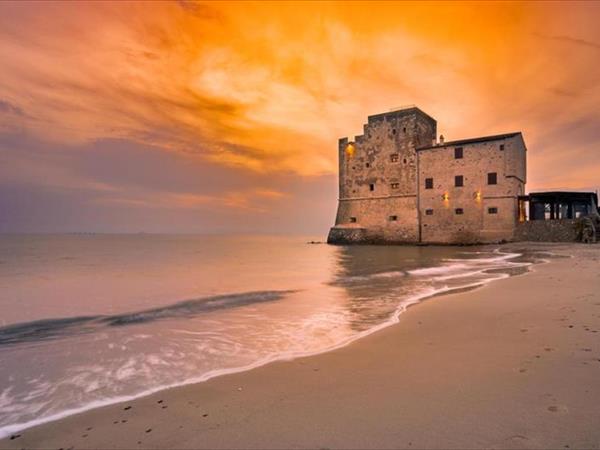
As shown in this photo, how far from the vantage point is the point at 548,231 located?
1092 inches

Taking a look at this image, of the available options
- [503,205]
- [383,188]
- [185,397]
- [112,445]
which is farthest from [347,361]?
[383,188]

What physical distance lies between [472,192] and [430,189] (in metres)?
4.20

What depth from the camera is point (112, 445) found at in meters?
2.43

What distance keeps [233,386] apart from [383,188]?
37427 millimetres

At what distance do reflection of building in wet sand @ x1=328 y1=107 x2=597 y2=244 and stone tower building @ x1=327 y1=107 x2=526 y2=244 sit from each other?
85 millimetres

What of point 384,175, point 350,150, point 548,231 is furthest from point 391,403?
point 350,150

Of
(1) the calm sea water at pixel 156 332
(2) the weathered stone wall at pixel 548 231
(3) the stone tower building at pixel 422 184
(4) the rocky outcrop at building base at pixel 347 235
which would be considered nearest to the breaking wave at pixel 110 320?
(1) the calm sea water at pixel 156 332

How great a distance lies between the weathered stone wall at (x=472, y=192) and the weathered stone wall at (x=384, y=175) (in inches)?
56.7

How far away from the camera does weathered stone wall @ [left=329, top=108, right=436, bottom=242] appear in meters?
37.0

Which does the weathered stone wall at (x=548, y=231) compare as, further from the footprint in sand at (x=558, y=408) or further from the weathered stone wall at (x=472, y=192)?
the footprint in sand at (x=558, y=408)

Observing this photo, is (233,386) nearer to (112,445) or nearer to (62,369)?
(112,445)

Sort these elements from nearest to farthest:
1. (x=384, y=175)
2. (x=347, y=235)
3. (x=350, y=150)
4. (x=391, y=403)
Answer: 1. (x=391, y=403)
2. (x=384, y=175)
3. (x=350, y=150)
4. (x=347, y=235)

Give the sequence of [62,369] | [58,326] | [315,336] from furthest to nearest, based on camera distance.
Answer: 1. [58,326]
2. [315,336]
3. [62,369]

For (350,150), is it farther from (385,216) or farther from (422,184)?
(422,184)
